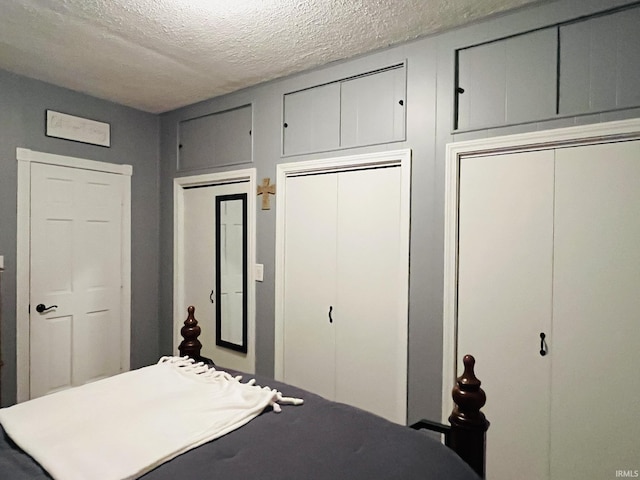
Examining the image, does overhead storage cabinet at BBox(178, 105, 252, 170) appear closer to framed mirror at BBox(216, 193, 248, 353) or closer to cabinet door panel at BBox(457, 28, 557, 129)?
framed mirror at BBox(216, 193, 248, 353)

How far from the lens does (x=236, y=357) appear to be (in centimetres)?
338

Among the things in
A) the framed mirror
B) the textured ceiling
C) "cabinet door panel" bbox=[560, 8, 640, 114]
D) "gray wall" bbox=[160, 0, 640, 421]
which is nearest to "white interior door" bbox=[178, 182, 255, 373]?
the framed mirror

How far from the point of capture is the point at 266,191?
10.3 ft

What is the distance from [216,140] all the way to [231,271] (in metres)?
1.12

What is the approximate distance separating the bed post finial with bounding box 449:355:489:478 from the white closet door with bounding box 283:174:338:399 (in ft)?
4.73

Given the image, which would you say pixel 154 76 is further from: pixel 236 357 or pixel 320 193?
pixel 236 357

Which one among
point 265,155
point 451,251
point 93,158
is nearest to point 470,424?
point 451,251

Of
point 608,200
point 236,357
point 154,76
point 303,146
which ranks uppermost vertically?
point 154,76

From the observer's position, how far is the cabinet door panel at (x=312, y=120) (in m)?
2.81

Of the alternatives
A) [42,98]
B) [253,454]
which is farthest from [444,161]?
[42,98]

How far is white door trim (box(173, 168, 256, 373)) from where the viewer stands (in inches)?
127

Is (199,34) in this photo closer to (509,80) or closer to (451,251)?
(509,80)

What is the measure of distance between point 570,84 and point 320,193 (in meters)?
1.57

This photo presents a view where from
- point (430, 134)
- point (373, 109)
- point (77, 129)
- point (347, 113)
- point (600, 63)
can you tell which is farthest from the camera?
point (77, 129)
